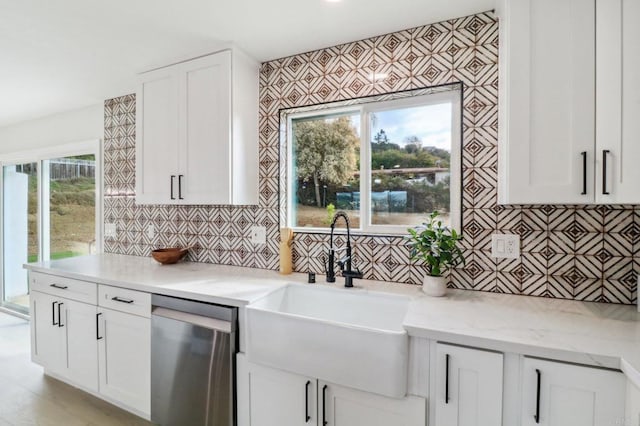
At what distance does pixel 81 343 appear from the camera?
203 cm

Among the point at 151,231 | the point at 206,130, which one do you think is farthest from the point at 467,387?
the point at 151,231

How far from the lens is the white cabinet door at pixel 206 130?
1935 mm

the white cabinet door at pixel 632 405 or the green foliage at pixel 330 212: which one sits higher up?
the green foliage at pixel 330 212

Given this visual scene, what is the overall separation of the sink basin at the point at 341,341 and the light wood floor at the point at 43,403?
119 cm

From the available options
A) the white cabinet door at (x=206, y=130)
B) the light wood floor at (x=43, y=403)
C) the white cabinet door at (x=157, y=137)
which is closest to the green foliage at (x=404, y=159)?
the white cabinet door at (x=206, y=130)

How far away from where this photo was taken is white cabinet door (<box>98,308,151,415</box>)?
5.80ft

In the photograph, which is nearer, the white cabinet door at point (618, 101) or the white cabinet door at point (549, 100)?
the white cabinet door at point (618, 101)

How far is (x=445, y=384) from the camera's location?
43.5 inches

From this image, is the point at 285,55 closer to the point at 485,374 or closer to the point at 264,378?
the point at 264,378

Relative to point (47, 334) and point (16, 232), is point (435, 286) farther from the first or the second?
point (16, 232)

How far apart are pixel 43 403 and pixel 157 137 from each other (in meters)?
1.99

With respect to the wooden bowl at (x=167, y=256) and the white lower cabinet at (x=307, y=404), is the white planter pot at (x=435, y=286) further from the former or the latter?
the wooden bowl at (x=167, y=256)

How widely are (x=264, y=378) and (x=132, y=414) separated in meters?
1.19

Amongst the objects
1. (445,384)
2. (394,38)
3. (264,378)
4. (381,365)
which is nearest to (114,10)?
(394,38)
